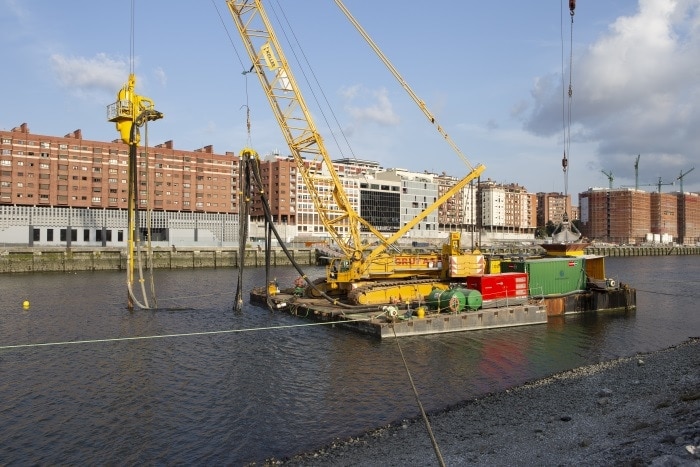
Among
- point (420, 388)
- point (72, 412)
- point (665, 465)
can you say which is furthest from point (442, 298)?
point (665, 465)

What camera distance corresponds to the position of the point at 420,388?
22.5m

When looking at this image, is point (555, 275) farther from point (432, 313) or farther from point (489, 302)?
point (432, 313)

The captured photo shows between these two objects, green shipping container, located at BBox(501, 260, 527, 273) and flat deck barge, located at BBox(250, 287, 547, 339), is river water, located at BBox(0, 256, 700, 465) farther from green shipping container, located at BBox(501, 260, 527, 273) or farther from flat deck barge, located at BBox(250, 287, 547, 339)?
green shipping container, located at BBox(501, 260, 527, 273)

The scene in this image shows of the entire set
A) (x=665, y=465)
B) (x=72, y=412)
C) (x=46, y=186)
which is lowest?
(x=72, y=412)

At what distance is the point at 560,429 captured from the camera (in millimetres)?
14938

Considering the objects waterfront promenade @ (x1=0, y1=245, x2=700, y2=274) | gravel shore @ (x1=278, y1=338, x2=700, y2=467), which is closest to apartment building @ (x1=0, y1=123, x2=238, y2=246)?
waterfront promenade @ (x1=0, y1=245, x2=700, y2=274)

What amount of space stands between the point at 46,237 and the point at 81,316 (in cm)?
8510

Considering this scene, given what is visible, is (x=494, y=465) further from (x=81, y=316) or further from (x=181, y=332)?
(x=81, y=316)

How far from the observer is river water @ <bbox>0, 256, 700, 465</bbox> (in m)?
17.3

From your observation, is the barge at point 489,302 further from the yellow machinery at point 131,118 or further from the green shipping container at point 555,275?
the yellow machinery at point 131,118

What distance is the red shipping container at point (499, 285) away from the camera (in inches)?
1486

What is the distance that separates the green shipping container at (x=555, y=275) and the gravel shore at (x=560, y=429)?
66.7 ft

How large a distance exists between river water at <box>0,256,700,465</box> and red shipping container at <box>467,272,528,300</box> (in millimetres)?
2970

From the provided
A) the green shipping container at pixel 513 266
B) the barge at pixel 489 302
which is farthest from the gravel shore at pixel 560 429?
the green shipping container at pixel 513 266
